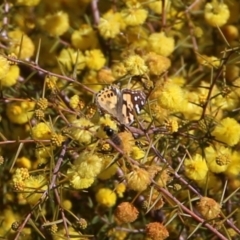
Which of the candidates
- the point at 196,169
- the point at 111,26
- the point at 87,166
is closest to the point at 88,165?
the point at 87,166

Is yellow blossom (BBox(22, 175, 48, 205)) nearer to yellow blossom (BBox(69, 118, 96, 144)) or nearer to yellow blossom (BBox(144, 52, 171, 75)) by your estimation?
yellow blossom (BBox(69, 118, 96, 144))

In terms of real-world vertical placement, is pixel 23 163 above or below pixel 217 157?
below

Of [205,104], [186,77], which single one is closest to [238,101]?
[205,104]

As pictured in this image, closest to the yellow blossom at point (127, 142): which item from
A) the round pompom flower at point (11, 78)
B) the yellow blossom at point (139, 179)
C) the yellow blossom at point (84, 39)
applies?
the yellow blossom at point (139, 179)

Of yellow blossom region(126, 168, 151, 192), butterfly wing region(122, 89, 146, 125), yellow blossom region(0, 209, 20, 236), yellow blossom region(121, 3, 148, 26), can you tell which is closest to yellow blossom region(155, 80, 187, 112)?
butterfly wing region(122, 89, 146, 125)

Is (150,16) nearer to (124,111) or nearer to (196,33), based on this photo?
(196,33)

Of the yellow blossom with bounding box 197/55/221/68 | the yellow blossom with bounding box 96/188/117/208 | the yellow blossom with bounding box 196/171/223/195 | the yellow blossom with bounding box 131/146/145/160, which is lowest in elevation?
the yellow blossom with bounding box 96/188/117/208

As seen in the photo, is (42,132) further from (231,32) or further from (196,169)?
(231,32)
